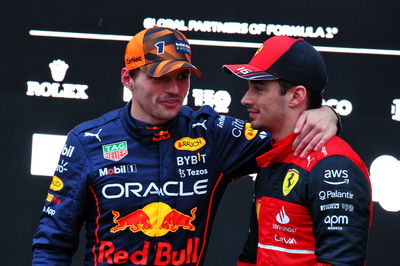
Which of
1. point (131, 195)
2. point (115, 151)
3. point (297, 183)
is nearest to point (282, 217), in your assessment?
point (297, 183)

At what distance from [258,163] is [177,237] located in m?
0.35

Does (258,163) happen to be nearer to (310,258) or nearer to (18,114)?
(310,258)

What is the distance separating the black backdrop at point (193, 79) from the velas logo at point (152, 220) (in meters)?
1.14

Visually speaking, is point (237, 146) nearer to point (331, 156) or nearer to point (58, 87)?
point (331, 156)

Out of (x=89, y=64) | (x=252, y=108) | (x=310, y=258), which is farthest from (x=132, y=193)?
(x=89, y=64)

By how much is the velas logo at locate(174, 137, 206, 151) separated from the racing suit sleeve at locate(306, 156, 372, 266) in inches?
19.4

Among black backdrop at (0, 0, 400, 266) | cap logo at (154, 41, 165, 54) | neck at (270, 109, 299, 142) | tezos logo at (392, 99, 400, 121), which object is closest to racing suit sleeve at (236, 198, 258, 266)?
neck at (270, 109, 299, 142)

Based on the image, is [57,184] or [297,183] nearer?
[297,183]

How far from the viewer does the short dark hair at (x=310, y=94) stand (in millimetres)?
2062

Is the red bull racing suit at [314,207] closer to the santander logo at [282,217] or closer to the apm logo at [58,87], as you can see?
the santander logo at [282,217]

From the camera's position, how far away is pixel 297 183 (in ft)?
6.29

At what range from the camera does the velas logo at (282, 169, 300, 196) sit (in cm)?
193

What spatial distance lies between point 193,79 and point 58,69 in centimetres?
66

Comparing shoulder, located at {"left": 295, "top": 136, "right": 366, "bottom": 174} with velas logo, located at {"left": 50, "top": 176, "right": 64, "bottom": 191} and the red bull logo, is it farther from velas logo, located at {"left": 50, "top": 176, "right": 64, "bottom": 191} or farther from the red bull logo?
velas logo, located at {"left": 50, "top": 176, "right": 64, "bottom": 191}
